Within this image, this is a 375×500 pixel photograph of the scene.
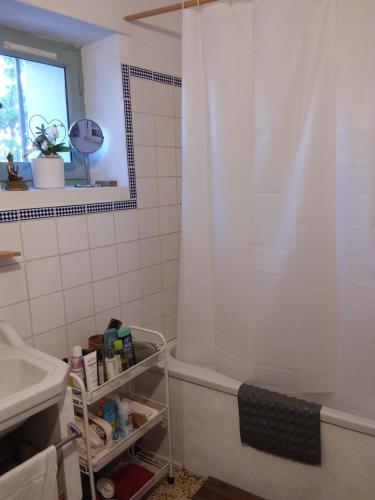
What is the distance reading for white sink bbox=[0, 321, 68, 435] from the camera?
1000 mm

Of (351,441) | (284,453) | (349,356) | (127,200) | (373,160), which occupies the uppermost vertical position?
(373,160)

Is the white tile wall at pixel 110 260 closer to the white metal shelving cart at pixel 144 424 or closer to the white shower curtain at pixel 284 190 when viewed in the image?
the white metal shelving cart at pixel 144 424

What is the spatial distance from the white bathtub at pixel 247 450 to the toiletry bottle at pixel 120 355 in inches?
12.7

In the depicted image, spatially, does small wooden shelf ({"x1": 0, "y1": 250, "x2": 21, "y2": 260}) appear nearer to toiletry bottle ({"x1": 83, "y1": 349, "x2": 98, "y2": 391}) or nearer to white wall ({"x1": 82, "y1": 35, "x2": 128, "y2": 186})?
toiletry bottle ({"x1": 83, "y1": 349, "x2": 98, "y2": 391})

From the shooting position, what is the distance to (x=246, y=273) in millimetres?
1602

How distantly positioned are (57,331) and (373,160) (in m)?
1.33

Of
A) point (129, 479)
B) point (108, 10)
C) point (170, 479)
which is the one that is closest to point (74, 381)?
point (129, 479)

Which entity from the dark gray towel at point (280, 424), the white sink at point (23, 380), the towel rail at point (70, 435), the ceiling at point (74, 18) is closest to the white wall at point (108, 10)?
the ceiling at point (74, 18)

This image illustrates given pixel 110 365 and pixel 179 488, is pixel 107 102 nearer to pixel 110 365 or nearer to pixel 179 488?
pixel 110 365

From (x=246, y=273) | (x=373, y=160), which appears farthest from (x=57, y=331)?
(x=373, y=160)

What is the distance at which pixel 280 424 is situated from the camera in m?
1.51

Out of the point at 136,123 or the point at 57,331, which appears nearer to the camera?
the point at 57,331

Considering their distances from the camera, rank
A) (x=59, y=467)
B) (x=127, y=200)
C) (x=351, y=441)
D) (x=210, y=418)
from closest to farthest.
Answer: (x=59, y=467)
(x=351, y=441)
(x=210, y=418)
(x=127, y=200)

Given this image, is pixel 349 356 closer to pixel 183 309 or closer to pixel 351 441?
pixel 351 441
